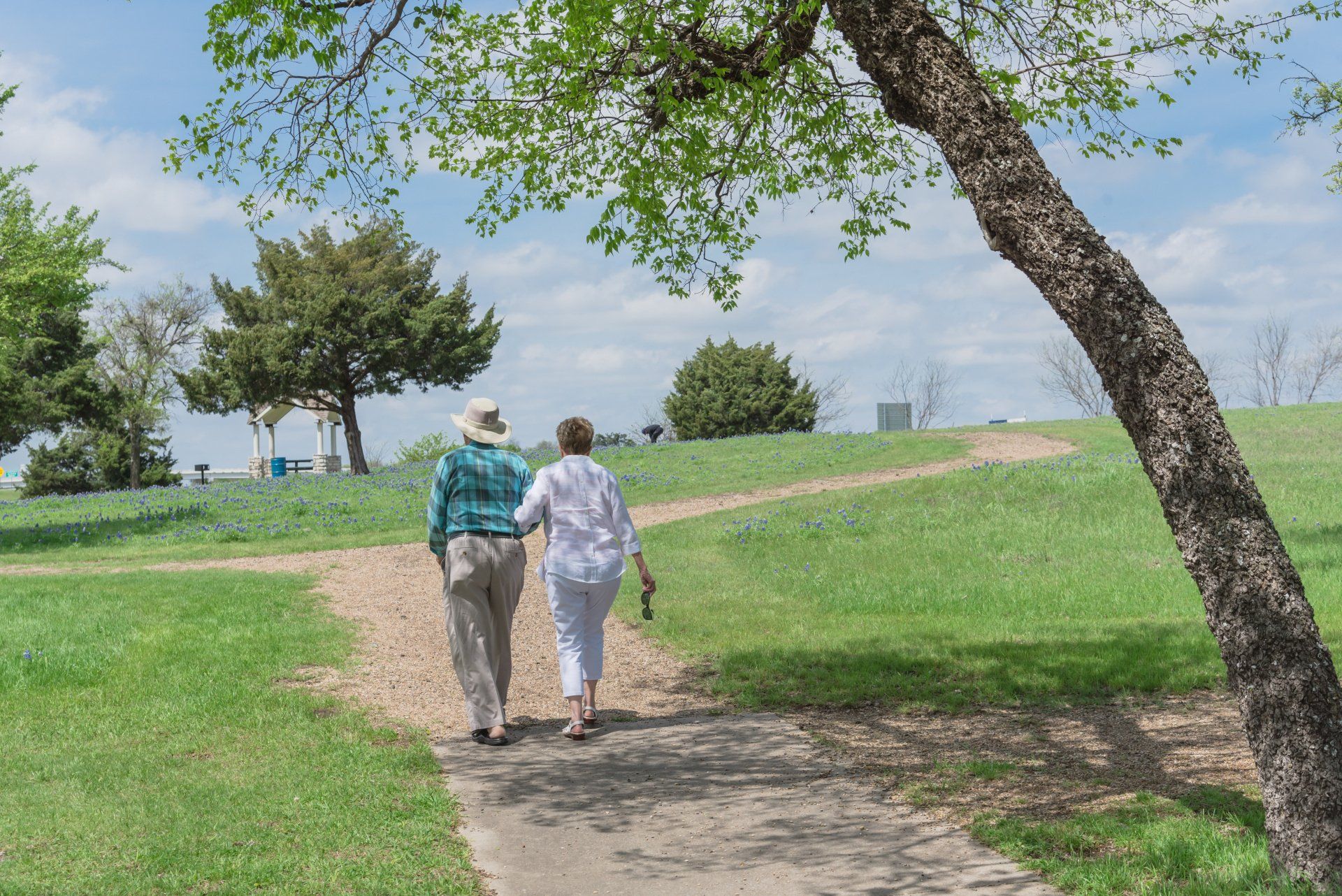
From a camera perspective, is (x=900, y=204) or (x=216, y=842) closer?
(x=216, y=842)

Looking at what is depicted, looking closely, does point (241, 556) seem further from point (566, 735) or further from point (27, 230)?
point (566, 735)

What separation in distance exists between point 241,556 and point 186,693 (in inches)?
434

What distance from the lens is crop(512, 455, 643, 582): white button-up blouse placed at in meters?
7.19

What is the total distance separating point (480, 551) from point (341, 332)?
36.4 m

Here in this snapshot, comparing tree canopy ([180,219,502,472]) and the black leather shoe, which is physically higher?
tree canopy ([180,219,502,472])

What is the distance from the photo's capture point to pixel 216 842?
5.38 meters

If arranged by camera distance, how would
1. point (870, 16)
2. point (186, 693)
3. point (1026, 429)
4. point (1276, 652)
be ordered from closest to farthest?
point (1276, 652), point (870, 16), point (186, 693), point (1026, 429)

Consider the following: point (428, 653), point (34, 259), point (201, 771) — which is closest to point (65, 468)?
point (34, 259)

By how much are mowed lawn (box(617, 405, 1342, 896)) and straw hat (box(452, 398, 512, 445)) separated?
9.84 feet

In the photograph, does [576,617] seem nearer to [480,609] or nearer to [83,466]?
[480,609]

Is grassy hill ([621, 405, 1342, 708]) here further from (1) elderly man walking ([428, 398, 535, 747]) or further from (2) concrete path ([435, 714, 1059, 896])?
(1) elderly man walking ([428, 398, 535, 747])

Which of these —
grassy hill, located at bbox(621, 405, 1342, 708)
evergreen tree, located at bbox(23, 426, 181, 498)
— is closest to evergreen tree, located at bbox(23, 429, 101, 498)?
evergreen tree, located at bbox(23, 426, 181, 498)

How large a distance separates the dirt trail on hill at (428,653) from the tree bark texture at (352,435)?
2505cm

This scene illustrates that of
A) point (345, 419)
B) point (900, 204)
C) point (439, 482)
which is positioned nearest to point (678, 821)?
point (439, 482)
